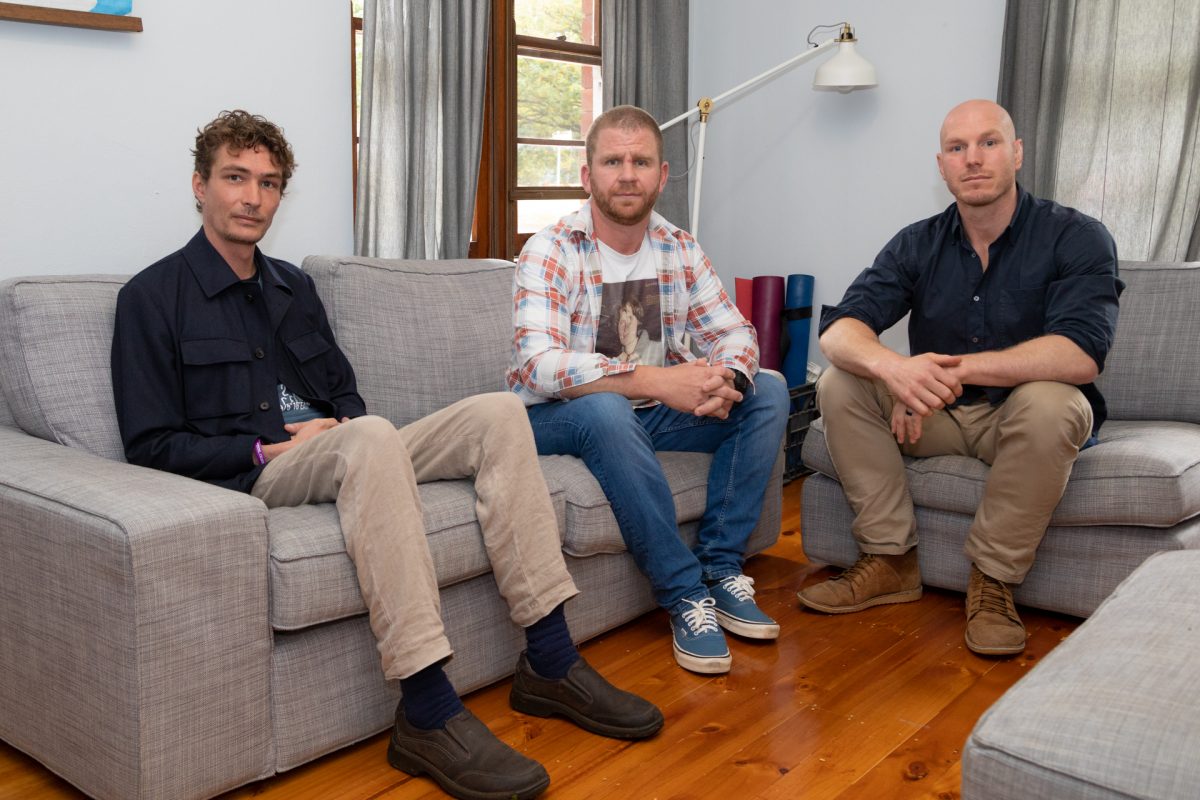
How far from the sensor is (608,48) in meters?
4.09

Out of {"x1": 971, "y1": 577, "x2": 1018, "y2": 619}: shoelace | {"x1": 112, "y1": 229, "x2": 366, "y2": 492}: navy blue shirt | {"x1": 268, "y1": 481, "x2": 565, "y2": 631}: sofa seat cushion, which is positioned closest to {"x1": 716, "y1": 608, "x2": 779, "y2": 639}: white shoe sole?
{"x1": 971, "y1": 577, "x2": 1018, "y2": 619}: shoelace

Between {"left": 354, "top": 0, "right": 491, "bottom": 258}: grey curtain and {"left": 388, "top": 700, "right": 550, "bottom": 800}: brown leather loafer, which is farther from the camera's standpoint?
{"left": 354, "top": 0, "right": 491, "bottom": 258}: grey curtain

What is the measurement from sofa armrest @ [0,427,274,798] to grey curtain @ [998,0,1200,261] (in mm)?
2955

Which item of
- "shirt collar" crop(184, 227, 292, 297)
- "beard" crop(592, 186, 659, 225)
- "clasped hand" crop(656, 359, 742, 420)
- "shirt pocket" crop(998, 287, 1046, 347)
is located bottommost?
"clasped hand" crop(656, 359, 742, 420)

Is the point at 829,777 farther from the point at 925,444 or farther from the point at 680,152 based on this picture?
the point at 680,152

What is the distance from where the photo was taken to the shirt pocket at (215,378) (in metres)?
2.00

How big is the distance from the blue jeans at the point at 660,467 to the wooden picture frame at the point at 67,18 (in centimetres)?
127

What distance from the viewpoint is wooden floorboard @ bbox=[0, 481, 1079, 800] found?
1.79 meters

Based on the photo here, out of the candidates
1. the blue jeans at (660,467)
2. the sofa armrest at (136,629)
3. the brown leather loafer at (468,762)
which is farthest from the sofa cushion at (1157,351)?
the sofa armrest at (136,629)

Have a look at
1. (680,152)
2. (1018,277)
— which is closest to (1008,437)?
(1018,277)

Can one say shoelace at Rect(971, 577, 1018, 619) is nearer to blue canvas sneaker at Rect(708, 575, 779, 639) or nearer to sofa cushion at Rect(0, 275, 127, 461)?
blue canvas sneaker at Rect(708, 575, 779, 639)

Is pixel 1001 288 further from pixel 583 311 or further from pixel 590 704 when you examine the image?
pixel 590 704

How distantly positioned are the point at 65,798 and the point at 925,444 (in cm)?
194

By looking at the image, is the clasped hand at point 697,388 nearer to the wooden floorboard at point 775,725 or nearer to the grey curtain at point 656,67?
the wooden floorboard at point 775,725
